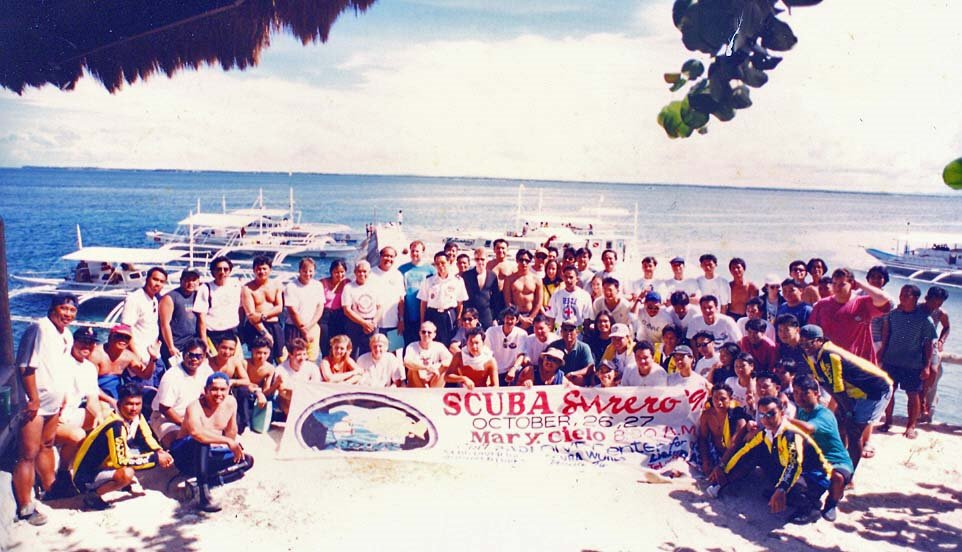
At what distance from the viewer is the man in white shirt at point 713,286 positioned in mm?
5957

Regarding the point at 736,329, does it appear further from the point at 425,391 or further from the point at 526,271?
the point at 425,391

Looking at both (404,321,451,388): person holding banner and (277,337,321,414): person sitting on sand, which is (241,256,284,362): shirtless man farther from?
(404,321,451,388): person holding banner

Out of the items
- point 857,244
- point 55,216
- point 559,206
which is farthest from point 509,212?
point 55,216

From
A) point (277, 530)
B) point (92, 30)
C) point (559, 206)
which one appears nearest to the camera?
point (277, 530)

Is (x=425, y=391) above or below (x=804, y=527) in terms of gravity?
above

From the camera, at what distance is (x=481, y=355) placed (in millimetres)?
5102

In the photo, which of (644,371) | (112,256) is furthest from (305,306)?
(112,256)

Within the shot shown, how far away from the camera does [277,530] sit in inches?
165

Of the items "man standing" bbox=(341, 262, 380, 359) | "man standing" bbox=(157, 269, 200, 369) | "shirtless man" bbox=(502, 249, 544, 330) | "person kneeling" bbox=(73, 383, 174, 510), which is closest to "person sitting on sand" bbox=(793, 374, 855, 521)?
"shirtless man" bbox=(502, 249, 544, 330)

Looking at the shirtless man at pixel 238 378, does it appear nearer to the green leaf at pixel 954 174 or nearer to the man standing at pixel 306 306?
the man standing at pixel 306 306

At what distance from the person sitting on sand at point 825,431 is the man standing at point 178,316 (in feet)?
14.8

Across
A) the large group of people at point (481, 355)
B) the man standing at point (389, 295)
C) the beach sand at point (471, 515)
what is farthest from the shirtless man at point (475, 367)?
the man standing at point (389, 295)

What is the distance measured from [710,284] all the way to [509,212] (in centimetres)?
4442

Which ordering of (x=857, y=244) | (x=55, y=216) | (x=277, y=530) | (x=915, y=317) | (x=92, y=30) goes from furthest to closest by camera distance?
(x=55, y=216), (x=857, y=244), (x=915, y=317), (x=92, y=30), (x=277, y=530)
